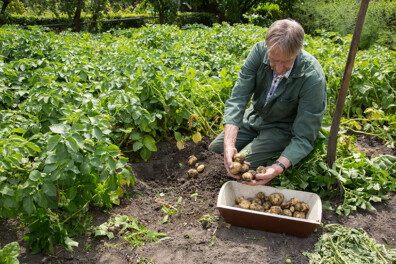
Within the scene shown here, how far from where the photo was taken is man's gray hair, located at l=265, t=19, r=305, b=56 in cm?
223

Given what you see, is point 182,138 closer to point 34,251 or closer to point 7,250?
point 34,251

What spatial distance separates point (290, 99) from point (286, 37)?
588 mm

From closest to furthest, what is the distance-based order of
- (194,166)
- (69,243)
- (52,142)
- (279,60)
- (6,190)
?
1. (6,190)
2. (52,142)
3. (69,243)
4. (279,60)
5. (194,166)

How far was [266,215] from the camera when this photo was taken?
2.20 m

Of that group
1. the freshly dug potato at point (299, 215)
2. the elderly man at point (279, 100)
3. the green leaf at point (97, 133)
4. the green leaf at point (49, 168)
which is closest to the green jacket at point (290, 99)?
the elderly man at point (279, 100)

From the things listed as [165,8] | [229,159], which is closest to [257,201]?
[229,159]

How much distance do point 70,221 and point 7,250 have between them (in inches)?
27.9

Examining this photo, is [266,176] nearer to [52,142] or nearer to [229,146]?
[229,146]

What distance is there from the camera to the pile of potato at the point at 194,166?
298 centimetres

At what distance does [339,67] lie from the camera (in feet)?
12.7

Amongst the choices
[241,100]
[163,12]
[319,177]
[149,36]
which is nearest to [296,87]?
[241,100]

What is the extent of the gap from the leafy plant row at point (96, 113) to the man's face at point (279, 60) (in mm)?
910

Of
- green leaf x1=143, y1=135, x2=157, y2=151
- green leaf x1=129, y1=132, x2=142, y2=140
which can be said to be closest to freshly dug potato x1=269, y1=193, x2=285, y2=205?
green leaf x1=143, y1=135, x2=157, y2=151

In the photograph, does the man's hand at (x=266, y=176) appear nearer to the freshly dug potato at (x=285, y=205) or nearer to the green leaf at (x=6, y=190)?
the freshly dug potato at (x=285, y=205)
